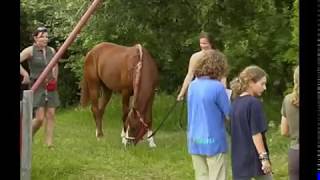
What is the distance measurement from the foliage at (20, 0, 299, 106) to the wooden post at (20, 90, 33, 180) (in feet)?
4.85

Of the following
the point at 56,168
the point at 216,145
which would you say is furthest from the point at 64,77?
the point at 216,145

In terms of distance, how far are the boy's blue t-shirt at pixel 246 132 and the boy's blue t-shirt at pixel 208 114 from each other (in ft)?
0.29

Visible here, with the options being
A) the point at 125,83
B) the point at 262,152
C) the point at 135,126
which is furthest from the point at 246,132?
the point at 125,83

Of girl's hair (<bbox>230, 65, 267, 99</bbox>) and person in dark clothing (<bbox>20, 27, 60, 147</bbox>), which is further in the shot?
person in dark clothing (<bbox>20, 27, 60, 147</bbox>)

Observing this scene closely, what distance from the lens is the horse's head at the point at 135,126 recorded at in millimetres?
6309

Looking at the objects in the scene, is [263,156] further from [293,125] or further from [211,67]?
[211,67]

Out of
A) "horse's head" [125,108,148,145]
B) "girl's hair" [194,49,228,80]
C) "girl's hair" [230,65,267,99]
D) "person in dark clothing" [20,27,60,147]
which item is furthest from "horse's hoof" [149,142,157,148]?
"girl's hair" [230,65,267,99]

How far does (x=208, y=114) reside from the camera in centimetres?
407

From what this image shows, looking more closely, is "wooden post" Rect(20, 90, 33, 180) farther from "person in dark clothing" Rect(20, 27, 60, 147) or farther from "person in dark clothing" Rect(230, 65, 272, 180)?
"person in dark clothing" Rect(230, 65, 272, 180)

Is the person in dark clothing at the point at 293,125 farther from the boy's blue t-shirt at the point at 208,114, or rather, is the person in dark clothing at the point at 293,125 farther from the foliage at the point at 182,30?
the foliage at the point at 182,30

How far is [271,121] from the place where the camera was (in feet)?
20.1

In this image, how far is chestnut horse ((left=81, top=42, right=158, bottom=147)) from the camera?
650 cm

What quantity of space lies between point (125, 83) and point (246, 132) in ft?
9.91

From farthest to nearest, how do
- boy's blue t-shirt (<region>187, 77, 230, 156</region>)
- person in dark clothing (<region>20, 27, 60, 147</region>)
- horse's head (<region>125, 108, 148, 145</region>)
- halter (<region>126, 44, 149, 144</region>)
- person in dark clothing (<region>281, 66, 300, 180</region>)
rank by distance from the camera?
halter (<region>126, 44, 149, 144</region>), horse's head (<region>125, 108, 148, 145</region>), person in dark clothing (<region>20, 27, 60, 147</region>), boy's blue t-shirt (<region>187, 77, 230, 156</region>), person in dark clothing (<region>281, 66, 300, 180</region>)
